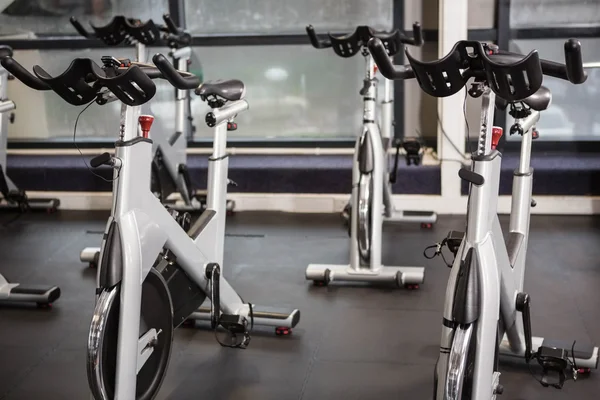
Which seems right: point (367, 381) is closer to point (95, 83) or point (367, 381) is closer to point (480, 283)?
point (480, 283)

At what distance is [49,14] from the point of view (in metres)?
6.38

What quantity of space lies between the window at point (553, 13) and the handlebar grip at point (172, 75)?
3561 mm

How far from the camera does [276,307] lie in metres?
3.75

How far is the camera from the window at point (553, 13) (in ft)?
18.5

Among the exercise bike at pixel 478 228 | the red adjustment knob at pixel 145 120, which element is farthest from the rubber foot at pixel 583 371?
the red adjustment knob at pixel 145 120

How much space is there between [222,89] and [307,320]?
1204 mm

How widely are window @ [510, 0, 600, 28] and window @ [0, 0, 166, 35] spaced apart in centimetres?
303

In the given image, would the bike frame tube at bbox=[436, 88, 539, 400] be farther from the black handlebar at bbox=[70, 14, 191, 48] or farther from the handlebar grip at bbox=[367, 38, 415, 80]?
the black handlebar at bbox=[70, 14, 191, 48]

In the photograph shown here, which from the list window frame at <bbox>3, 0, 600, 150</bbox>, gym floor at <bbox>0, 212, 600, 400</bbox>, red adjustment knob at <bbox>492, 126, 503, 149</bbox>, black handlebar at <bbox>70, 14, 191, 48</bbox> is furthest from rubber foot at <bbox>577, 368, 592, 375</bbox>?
black handlebar at <bbox>70, 14, 191, 48</bbox>

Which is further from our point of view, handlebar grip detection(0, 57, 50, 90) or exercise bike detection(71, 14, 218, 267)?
exercise bike detection(71, 14, 218, 267)

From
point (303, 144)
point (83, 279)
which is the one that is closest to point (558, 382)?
point (83, 279)

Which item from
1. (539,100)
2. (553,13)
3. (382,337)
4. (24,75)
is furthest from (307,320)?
(553,13)

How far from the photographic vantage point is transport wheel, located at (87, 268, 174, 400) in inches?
100

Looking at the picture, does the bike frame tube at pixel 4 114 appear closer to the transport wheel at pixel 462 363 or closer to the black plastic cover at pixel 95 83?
the black plastic cover at pixel 95 83
